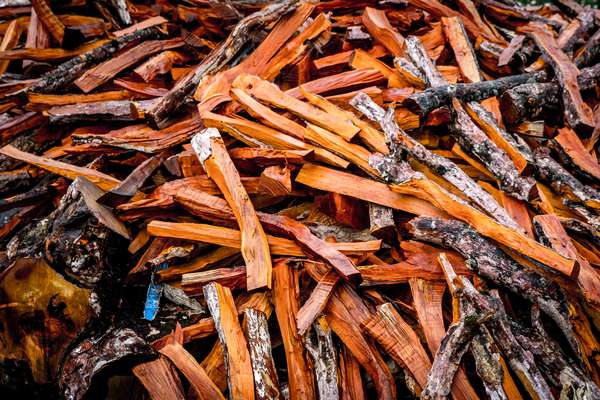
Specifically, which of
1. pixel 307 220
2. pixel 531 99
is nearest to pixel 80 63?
pixel 307 220

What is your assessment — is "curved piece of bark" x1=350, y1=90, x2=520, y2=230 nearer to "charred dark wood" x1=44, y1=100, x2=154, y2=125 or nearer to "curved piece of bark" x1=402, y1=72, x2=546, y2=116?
"curved piece of bark" x1=402, y1=72, x2=546, y2=116

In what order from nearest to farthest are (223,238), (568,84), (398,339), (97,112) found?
(398,339)
(223,238)
(568,84)
(97,112)

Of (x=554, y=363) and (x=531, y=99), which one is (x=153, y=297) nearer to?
(x=554, y=363)

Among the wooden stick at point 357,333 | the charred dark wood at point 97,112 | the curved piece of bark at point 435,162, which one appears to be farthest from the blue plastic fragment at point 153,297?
the curved piece of bark at point 435,162

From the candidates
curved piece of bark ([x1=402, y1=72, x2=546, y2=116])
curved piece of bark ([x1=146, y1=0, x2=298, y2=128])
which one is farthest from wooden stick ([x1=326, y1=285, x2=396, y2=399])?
curved piece of bark ([x1=146, y1=0, x2=298, y2=128])

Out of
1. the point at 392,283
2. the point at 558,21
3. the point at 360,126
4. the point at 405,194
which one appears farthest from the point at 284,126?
the point at 558,21
